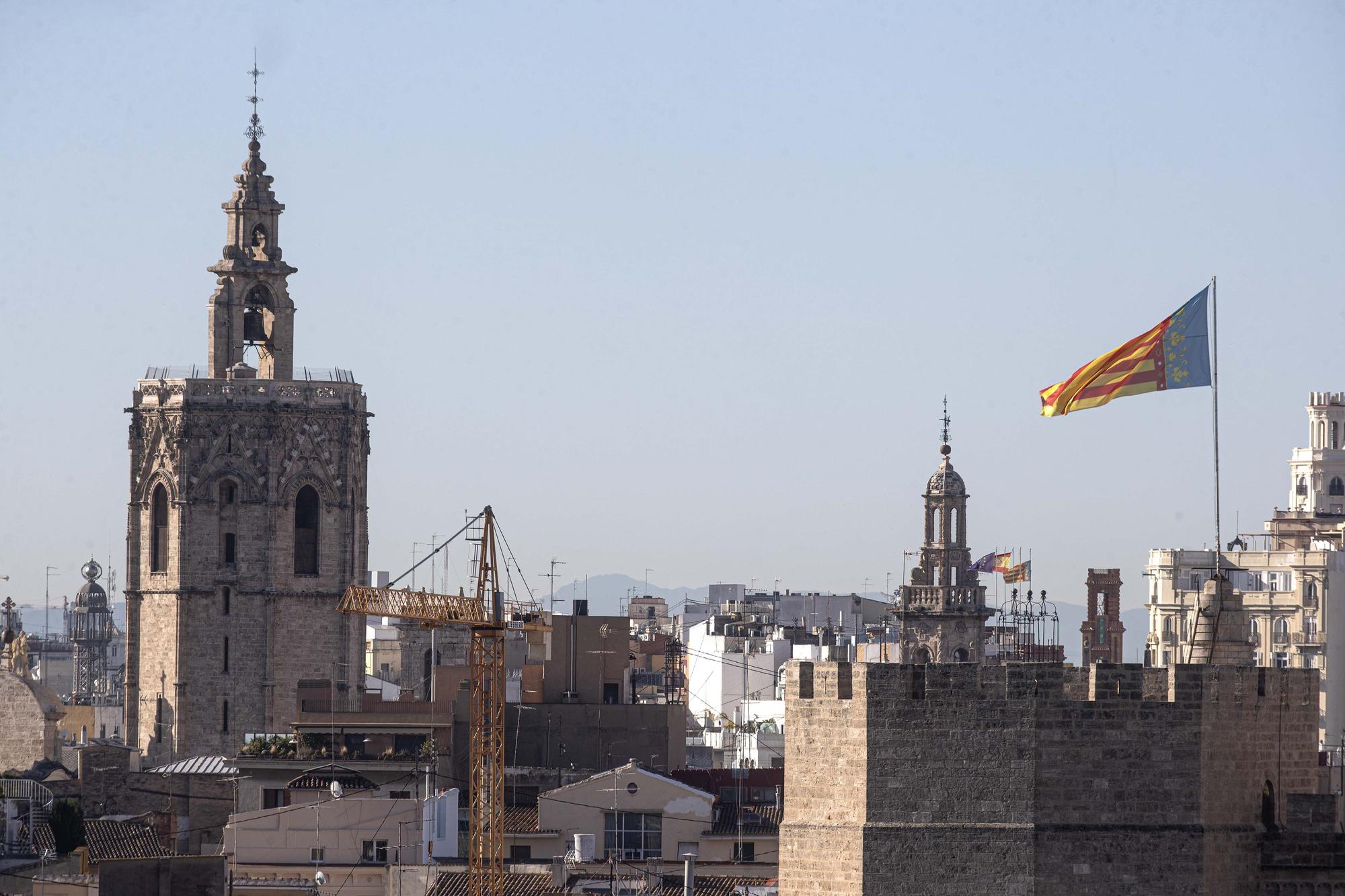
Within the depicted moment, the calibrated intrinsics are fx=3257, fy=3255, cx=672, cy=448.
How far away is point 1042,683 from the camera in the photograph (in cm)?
3909

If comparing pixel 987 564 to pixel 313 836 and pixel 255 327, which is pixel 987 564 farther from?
pixel 313 836

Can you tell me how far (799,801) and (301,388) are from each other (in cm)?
6607

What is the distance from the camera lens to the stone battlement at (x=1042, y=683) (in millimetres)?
39125

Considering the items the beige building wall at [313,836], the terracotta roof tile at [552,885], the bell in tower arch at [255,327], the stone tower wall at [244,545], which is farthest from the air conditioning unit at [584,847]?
the bell in tower arch at [255,327]

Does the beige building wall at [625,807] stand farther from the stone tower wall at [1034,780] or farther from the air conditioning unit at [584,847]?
the stone tower wall at [1034,780]

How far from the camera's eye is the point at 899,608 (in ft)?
370

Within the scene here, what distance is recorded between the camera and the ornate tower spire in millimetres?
107125

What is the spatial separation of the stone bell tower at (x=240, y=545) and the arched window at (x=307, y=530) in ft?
0.16

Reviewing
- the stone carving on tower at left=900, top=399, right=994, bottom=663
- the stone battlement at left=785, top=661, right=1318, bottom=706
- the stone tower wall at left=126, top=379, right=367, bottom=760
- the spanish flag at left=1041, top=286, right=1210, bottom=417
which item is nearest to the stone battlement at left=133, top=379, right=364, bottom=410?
the stone tower wall at left=126, top=379, right=367, bottom=760

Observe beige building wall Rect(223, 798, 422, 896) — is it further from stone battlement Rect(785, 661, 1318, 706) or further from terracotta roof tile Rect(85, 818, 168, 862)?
Answer: stone battlement Rect(785, 661, 1318, 706)

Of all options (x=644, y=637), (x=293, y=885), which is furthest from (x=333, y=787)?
(x=644, y=637)

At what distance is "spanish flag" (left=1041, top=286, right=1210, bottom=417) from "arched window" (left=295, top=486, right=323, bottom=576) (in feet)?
187

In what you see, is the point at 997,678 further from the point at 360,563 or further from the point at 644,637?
the point at 644,637

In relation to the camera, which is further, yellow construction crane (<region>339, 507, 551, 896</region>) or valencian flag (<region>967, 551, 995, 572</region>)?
valencian flag (<region>967, 551, 995, 572</region>)
